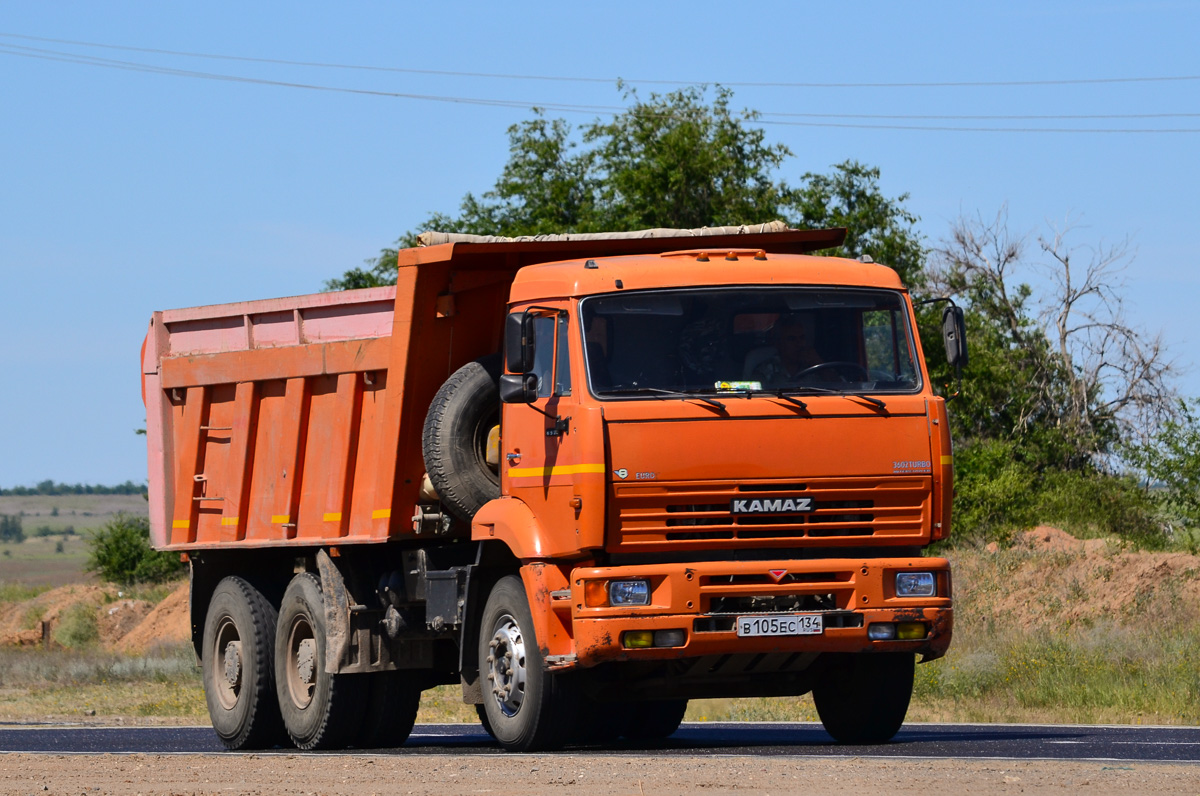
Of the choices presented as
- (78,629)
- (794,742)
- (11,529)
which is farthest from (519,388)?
(11,529)

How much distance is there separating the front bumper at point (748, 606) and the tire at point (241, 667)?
15.5 feet

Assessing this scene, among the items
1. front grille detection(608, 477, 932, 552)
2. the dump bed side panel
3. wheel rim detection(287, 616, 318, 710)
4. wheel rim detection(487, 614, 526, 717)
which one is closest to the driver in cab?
front grille detection(608, 477, 932, 552)

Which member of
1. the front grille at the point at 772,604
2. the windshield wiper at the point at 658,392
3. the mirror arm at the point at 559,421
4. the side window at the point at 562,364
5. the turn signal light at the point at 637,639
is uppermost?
the side window at the point at 562,364

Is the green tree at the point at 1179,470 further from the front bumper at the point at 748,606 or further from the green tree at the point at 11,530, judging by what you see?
the green tree at the point at 11,530

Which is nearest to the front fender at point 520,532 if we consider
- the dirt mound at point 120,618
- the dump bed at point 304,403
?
the dump bed at point 304,403

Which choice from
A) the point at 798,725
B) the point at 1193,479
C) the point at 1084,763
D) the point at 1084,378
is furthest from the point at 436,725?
the point at 1084,378

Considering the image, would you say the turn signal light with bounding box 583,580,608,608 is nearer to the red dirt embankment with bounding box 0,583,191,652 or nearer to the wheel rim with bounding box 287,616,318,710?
the wheel rim with bounding box 287,616,318,710

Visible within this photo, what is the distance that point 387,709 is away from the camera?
13734 mm

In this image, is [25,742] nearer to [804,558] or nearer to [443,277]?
[443,277]

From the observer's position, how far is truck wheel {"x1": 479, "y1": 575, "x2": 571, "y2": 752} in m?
10.9

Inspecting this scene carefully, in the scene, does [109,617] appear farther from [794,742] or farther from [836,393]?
[836,393]

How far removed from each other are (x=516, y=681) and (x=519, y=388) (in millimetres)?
1861

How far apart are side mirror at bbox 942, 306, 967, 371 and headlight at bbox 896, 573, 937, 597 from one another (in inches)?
52.0

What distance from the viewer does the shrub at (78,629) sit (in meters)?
41.8
